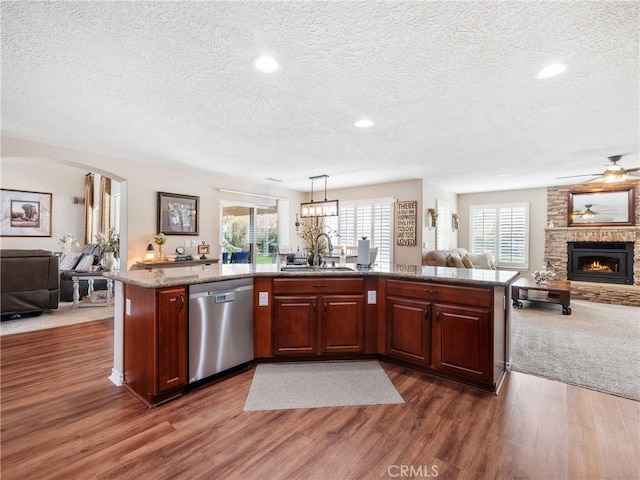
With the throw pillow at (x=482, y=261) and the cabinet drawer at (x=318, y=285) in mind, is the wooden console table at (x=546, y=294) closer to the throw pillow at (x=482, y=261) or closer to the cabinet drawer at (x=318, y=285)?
the throw pillow at (x=482, y=261)

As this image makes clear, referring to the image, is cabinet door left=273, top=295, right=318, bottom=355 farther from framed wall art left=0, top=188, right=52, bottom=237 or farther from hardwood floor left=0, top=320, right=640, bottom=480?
framed wall art left=0, top=188, right=52, bottom=237

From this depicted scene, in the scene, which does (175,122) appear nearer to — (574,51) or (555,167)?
(574,51)

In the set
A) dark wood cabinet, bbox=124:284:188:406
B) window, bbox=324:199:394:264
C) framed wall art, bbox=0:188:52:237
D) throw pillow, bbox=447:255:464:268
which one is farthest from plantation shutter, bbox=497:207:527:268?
framed wall art, bbox=0:188:52:237

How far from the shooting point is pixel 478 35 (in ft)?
6.23

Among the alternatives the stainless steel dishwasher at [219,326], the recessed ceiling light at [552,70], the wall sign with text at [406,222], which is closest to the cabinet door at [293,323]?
the stainless steel dishwasher at [219,326]

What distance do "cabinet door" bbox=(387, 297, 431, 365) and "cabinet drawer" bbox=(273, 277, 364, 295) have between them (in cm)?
38

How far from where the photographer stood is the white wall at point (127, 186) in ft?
14.3

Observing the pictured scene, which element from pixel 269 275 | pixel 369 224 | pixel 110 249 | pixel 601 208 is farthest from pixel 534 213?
pixel 110 249

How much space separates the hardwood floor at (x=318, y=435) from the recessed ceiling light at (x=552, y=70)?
254 cm

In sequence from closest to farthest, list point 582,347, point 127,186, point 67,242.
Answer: point 582,347 → point 127,186 → point 67,242

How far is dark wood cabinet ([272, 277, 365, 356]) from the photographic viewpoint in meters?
3.08

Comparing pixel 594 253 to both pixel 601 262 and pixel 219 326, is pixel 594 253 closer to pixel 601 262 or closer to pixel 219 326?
pixel 601 262

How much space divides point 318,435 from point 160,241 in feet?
14.3

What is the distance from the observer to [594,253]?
6789mm
